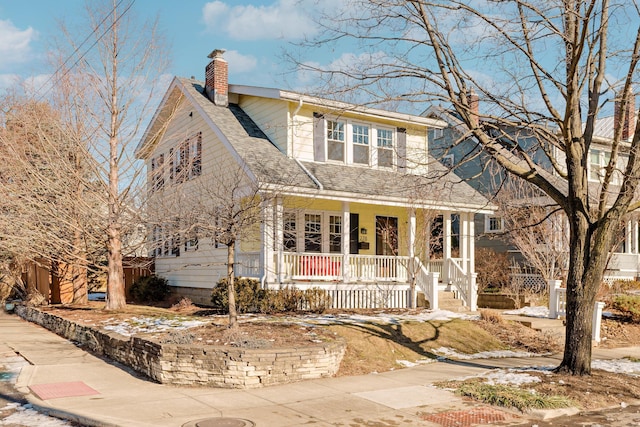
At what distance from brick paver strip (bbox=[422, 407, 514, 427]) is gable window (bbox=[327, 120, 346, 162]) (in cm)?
1220

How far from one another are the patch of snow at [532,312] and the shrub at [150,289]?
39.2 ft

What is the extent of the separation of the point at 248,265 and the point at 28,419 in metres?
9.97

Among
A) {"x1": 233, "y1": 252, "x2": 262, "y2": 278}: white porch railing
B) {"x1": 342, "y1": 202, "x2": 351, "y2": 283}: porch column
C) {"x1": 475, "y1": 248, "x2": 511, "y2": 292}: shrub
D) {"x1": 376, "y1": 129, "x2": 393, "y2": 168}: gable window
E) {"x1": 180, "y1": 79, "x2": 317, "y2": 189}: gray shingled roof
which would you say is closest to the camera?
{"x1": 180, "y1": 79, "x2": 317, "y2": 189}: gray shingled roof

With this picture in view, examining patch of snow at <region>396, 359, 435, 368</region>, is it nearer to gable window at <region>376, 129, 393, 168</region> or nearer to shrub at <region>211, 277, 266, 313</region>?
shrub at <region>211, 277, 266, 313</region>

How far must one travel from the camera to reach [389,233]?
20.7 meters

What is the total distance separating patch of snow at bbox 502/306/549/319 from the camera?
57.9ft

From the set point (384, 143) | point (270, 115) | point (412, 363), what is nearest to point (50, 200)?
point (270, 115)

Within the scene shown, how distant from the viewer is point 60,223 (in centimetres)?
1708

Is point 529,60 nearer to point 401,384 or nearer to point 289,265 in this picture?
point 401,384

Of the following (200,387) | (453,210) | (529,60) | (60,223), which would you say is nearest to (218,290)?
(60,223)

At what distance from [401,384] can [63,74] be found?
12.8 meters

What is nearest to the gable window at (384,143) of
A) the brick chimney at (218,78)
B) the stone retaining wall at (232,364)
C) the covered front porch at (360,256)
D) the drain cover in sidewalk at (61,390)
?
the covered front porch at (360,256)

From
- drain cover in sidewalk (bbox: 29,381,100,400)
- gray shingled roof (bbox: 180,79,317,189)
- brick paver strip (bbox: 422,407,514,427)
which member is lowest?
brick paver strip (bbox: 422,407,514,427)

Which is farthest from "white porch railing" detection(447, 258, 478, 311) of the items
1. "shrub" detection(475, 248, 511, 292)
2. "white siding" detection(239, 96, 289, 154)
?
"white siding" detection(239, 96, 289, 154)
